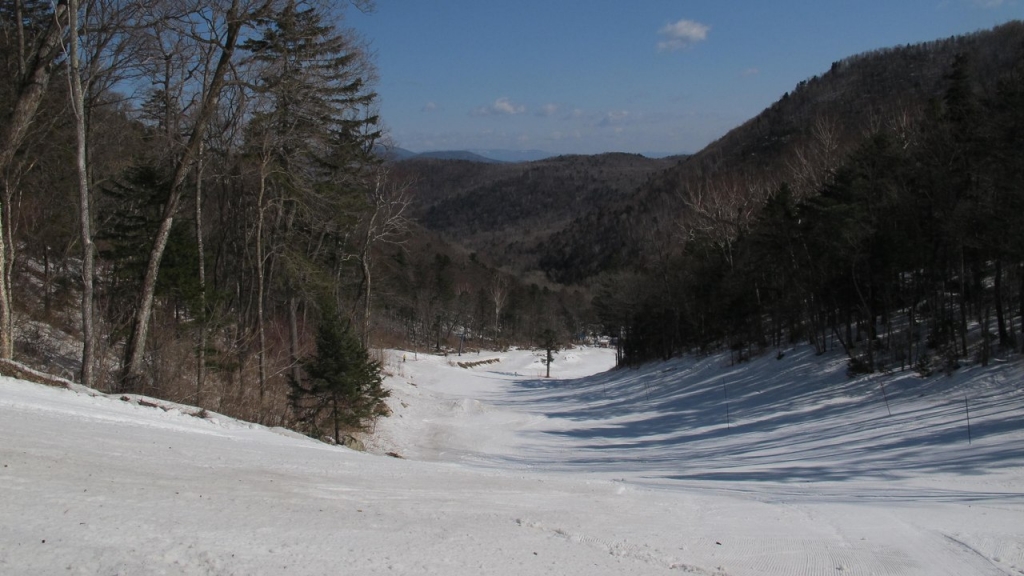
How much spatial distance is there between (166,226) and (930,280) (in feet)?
75.7

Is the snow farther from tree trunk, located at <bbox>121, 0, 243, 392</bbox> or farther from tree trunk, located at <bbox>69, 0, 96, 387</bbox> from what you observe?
tree trunk, located at <bbox>121, 0, 243, 392</bbox>

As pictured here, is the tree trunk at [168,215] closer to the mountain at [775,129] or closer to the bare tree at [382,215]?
the bare tree at [382,215]

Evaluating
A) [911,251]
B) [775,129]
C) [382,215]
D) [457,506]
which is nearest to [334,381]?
[382,215]

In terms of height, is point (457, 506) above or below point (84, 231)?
below

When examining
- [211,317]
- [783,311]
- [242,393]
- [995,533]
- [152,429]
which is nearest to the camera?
[995,533]

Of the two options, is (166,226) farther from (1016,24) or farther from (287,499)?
(1016,24)

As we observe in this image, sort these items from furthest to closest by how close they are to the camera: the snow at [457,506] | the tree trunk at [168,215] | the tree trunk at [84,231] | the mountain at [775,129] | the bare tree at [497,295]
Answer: the mountain at [775,129] < the bare tree at [497,295] < the tree trunk at [168,215] < the tree trunk at [84,231] < the snow at [457,506]

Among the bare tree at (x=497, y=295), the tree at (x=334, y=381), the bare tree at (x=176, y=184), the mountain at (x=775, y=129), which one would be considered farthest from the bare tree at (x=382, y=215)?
the mountain at (x=775, y=129)

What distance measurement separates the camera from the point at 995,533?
236 inches

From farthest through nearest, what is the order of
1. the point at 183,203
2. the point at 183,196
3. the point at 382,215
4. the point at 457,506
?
the point at 382,215 → the point at 183,203 → the point at 183,196 → the point at 457,506

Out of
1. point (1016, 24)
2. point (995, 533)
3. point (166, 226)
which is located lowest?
point (995, 533)

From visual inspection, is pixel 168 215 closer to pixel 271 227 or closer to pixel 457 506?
pixel 457 506

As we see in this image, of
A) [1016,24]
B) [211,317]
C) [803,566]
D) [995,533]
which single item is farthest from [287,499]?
[1016,24]

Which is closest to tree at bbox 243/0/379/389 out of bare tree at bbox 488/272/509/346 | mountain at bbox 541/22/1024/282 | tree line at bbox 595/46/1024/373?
tree line at bbox 595/46/1024/373
